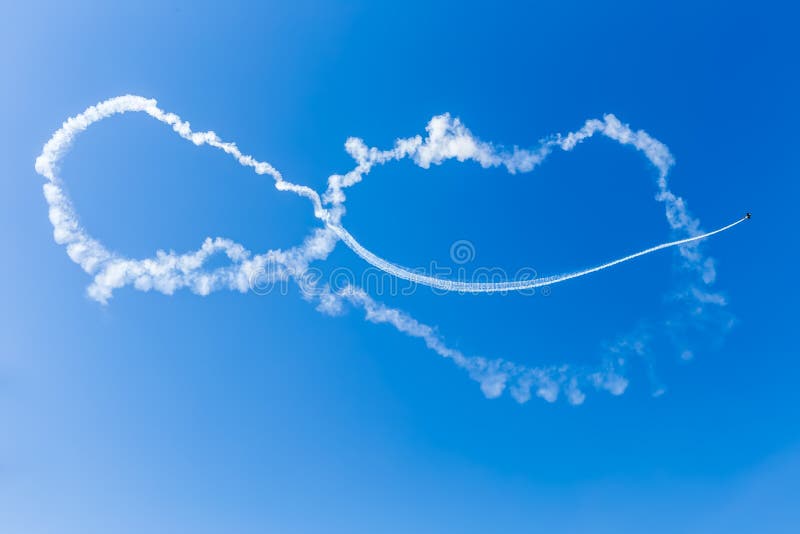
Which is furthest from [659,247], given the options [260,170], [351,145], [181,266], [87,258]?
[87,258]

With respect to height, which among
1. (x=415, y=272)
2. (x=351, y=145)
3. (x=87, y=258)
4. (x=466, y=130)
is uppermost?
(x=466, y=130)

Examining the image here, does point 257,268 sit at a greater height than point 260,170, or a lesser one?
lesser

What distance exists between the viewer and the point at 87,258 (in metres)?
32.3

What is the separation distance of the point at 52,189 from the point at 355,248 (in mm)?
21562

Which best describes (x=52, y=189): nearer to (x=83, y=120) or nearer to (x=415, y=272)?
(x=83, y=120)

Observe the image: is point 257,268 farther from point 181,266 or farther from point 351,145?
point 351,145

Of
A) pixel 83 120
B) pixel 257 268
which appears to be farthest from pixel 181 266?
pixel 83 120

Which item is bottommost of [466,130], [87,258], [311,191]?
[87,258]

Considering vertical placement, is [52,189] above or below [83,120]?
below

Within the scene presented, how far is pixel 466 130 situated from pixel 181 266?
76.4ft

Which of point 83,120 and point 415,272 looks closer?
point 83,120

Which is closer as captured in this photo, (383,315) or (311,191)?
(311,191)

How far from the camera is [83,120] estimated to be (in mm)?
31422

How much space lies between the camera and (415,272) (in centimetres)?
3434
